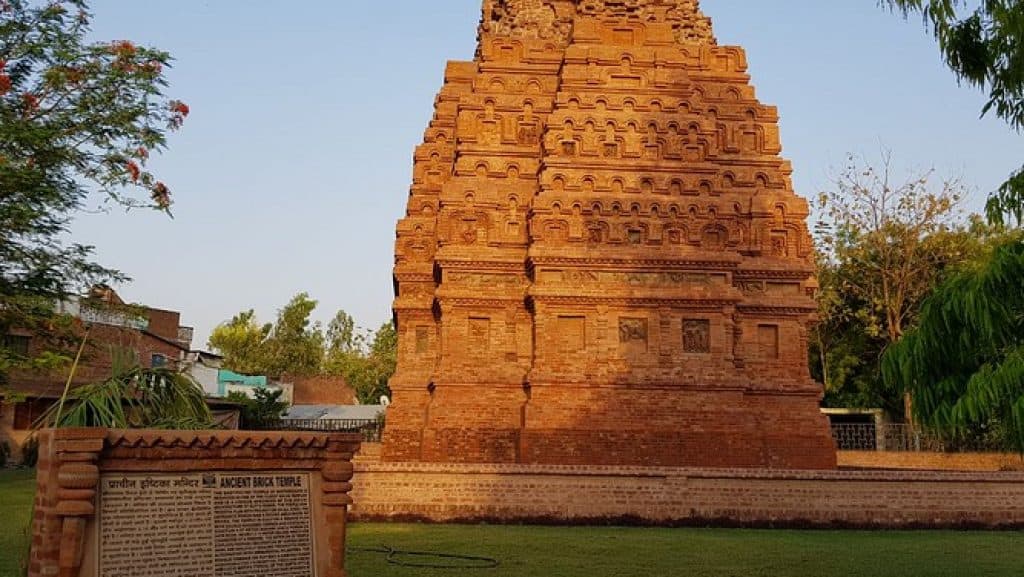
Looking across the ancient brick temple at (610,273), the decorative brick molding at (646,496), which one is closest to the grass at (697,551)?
the decorative brick molding at (646,496)

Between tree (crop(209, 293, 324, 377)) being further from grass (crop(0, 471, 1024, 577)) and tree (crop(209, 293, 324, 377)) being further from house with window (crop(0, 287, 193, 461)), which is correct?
grass (crop(0, 471, 1024, 577))

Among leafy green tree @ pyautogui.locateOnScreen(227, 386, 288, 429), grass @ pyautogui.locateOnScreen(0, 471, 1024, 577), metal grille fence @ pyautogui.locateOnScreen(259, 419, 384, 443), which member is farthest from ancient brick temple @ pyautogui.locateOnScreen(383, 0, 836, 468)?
leafy green tree @ pyautogui.locateOnScreen(227, 386, 288, 429)

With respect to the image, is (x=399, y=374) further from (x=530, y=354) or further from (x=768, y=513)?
(x=768, y=513)

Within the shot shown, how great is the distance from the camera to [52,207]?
16.7 m

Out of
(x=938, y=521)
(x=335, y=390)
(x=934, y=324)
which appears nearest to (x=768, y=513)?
(x=938, y=521)

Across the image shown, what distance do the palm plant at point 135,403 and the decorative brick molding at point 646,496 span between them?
8.39 metres

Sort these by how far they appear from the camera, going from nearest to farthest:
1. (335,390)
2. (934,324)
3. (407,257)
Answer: (934,324) < (407,257) < (335,390)

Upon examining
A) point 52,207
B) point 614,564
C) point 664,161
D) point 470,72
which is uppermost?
point 470,72

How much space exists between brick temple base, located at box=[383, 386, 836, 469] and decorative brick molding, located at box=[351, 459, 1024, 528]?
2.55m

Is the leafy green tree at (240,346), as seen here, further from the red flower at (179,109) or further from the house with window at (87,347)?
the red flower at (179,109)

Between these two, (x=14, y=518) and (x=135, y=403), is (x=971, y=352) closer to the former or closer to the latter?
(x=135, y=403)

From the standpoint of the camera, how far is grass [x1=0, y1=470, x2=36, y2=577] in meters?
9.87

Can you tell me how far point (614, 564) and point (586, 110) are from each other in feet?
40.3

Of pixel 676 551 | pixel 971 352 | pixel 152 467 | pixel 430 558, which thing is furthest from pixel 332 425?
pixel 971 352
